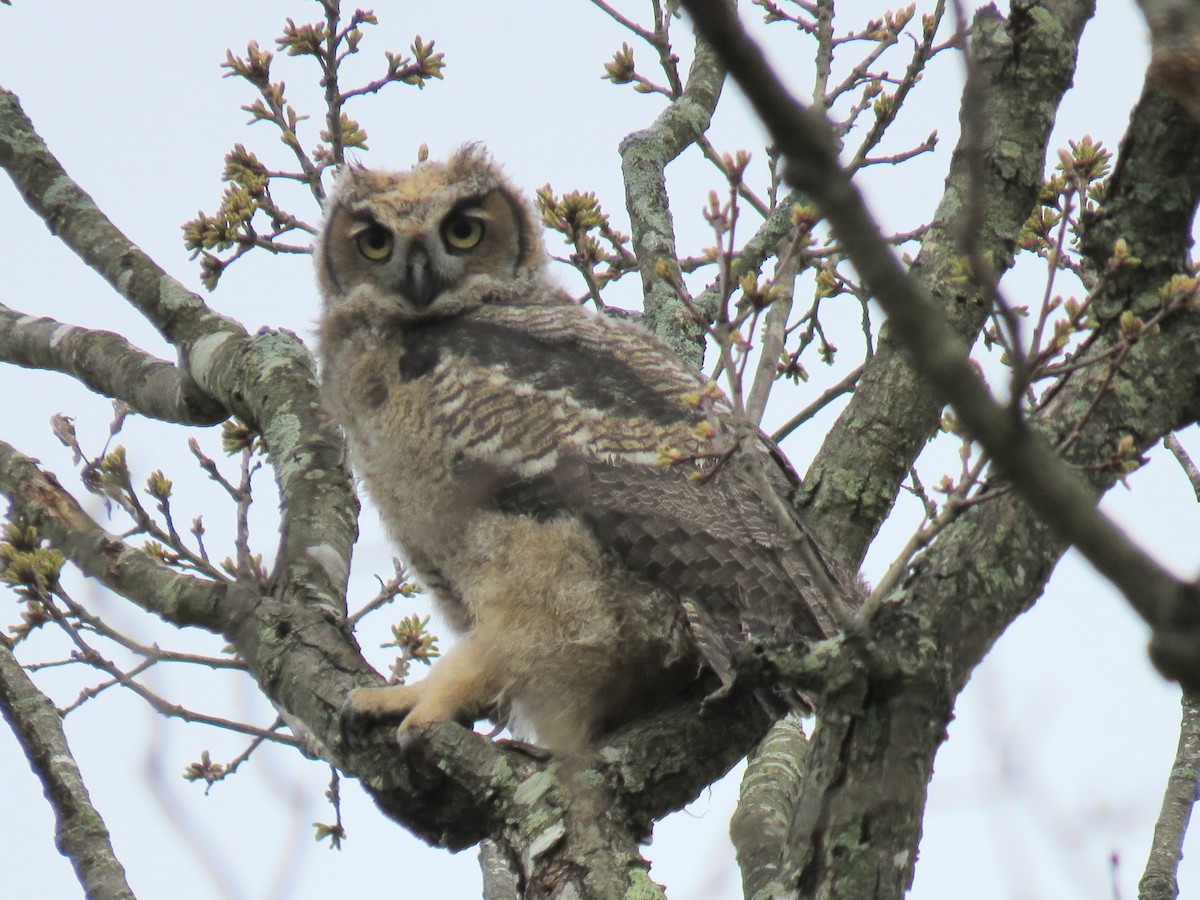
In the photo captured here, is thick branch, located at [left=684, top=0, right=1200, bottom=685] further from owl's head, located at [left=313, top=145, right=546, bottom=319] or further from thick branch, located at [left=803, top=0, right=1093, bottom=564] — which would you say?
owl's head, located at [left=313, top=145, right=546, bottom=319]

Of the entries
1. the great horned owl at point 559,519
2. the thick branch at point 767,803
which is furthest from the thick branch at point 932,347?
the thick branch at point 767,803

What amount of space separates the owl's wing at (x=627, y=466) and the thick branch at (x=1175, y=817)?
4.04 feet

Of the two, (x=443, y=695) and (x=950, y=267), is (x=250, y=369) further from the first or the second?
(x=950, y=267)

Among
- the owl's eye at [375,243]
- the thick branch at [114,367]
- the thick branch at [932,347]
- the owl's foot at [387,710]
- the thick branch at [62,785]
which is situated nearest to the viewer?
the thick branch at [932,347]

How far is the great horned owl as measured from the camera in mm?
3436

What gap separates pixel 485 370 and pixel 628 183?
65.5 inches

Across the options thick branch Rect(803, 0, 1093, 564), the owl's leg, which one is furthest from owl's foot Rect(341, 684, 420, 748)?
thick branch Rect(803, 0, 1093, 564)

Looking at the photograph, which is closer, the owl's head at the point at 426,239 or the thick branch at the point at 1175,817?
the thick branch at the point at 1175,817

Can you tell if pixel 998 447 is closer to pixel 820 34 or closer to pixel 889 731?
pixel 889 731

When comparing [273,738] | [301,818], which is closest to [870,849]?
[301,818]

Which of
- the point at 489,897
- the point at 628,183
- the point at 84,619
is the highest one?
the point at 628,183

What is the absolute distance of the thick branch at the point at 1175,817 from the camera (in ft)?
12.2

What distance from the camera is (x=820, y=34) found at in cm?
505

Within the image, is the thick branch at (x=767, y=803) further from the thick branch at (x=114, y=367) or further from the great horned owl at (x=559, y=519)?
the thick branch at (x=114, y=367)
